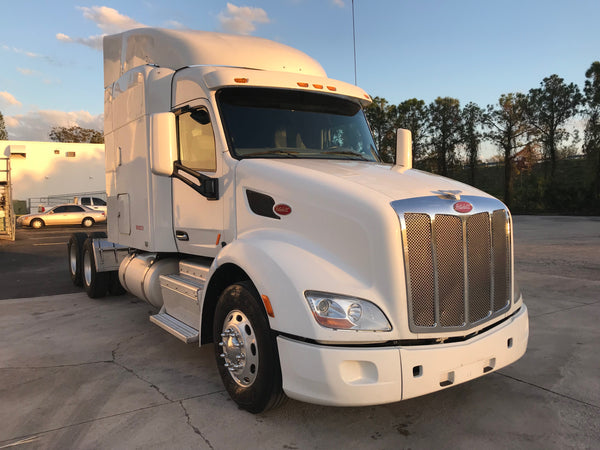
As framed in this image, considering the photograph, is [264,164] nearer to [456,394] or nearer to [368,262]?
[368,262]

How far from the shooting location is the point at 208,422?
3.52m

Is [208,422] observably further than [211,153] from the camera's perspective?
No

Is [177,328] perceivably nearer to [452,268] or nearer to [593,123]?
[452,268]

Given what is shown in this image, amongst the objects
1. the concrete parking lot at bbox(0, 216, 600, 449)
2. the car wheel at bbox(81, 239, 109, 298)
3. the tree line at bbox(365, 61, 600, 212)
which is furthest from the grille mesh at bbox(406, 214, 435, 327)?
the tree line at bbox(365, 61, 600, 212)

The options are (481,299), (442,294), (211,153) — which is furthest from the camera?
(211,153)

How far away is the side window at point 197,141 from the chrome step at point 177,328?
4.98 ft

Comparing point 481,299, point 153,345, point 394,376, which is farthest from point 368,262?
point 153,345

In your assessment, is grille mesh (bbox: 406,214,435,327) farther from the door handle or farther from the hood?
the door handle

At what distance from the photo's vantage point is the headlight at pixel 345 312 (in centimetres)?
303

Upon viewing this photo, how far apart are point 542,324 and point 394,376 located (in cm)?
381

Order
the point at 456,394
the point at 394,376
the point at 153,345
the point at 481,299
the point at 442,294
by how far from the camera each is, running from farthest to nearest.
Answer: the point at 153,345, the point at 456,394, the point at 481,299, the point at 442,294, the point at 394,376

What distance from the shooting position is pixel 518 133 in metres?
37.2

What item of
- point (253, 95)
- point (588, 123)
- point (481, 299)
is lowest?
point (481, 299)

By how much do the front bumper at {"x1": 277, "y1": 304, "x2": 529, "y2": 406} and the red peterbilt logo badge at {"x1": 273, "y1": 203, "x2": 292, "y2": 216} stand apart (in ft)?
3.21
